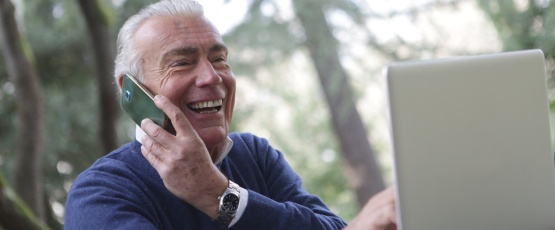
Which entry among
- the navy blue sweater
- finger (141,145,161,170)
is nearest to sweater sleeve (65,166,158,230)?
the navy blue sweater

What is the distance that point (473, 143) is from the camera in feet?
3.09

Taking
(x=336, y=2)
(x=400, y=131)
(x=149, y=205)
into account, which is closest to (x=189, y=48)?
(x=149, y=205)

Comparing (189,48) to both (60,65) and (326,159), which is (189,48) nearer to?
(60,65)

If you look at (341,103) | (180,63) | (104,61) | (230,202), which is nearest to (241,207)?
(230,202)

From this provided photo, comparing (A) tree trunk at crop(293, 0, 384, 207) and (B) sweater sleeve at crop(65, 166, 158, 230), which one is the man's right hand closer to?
(B) sweater sleeve at crop(65, 166, 158, 230)

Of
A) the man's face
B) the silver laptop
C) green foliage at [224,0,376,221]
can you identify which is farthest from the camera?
green foliage at [224,0,376,221]

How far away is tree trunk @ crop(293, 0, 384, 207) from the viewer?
495 centimetres

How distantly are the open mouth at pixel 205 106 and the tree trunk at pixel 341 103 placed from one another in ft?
11.8

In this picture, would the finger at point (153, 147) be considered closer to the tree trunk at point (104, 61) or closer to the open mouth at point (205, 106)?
the open mouth at point (205, 106)

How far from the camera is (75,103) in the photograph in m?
6.39

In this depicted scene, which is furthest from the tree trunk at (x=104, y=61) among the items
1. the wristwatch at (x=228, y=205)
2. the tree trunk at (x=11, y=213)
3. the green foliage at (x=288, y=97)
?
the wristwatch at (x=228, y=205)

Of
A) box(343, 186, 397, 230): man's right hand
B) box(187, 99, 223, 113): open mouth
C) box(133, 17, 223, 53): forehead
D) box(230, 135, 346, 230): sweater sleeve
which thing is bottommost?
box(230, 135, 346, 230): sweater sleeve

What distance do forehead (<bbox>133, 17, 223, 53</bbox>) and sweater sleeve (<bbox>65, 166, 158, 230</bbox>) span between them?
42cm

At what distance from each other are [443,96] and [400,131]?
4.5 inches
